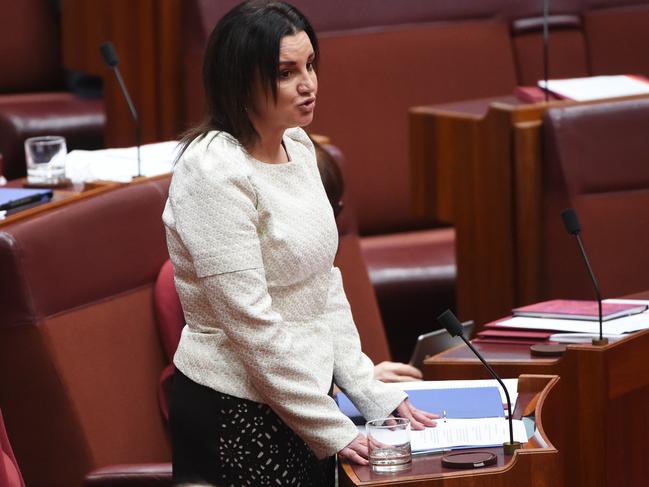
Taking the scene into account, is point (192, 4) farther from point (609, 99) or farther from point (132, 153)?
point (609, 99)

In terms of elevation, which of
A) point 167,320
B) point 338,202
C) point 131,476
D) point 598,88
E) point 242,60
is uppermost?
point 242,60

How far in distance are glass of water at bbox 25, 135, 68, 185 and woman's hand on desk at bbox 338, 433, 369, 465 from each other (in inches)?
31.9

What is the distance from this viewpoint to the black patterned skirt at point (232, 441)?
117 cm

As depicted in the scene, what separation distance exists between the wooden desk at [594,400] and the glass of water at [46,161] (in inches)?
25.9

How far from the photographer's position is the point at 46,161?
1.83m

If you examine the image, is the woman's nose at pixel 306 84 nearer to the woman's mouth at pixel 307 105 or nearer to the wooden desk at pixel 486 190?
the woman's mouth at pixel 307 105

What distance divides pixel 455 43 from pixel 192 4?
606 millimetres

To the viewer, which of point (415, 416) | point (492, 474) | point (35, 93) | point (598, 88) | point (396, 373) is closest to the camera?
point (492, 474)

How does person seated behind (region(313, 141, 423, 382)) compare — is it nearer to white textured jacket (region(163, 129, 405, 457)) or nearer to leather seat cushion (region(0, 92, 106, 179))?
white textured jacket (region(163, 129, 405, 457))

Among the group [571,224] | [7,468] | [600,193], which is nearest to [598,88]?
[600,193]

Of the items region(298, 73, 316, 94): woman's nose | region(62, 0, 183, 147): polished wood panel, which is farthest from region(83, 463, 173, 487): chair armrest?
region(62, 0, 183, 147): polished wood panel

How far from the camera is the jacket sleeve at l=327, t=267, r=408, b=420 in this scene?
1.27 meters

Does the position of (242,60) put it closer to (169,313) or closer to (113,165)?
(169,313)

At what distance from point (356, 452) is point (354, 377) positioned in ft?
0.42
